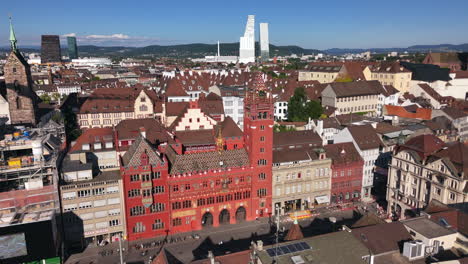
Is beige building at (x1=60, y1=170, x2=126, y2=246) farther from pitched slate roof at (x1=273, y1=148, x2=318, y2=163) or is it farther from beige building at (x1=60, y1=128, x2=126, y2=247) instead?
pitched slate roof at (x1=273, y1=148, x2=318, y2=163)

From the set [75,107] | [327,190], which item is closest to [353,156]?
[327,190]

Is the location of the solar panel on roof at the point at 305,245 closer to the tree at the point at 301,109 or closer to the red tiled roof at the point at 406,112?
the tree at the point at 301,109

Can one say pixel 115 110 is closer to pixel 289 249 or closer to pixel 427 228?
pixel 289 249

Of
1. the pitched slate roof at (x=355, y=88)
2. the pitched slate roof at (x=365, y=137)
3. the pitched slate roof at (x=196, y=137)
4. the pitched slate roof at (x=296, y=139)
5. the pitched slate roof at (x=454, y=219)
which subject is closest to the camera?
the pitched slate roof at (x=454, y=219)

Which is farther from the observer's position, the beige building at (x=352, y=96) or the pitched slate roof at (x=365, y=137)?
the beige building at (x=352, y=96)

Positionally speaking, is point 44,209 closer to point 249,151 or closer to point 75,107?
point 249,151

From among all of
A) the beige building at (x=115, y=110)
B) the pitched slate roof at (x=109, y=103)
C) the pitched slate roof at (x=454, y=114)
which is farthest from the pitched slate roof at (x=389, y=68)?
the pitched slate roof at (x=109, y=103)
